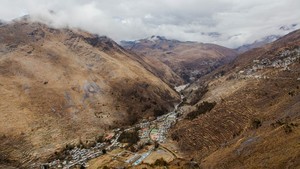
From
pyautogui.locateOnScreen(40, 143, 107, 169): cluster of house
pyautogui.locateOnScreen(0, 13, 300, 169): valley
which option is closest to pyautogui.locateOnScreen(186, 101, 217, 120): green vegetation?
pyautogui.locateOnScreen(0, 13, 300, 169): valley

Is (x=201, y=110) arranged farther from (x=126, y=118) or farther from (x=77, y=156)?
(x=77, y=156)

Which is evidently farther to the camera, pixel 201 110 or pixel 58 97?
pixel 58 97

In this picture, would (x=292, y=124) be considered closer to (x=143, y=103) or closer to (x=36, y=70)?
(x=143, y=103)

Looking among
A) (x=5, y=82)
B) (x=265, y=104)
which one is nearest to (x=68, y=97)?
(x=5, y=82)

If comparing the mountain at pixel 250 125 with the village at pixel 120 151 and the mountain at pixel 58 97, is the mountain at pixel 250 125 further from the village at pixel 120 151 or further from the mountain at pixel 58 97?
the mountain at pixel 58 97

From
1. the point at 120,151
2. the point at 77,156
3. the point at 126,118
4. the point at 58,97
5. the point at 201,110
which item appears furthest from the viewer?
the point at 126,118

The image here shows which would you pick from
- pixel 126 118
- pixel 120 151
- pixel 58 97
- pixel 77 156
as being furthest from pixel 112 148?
pixel 58 97
